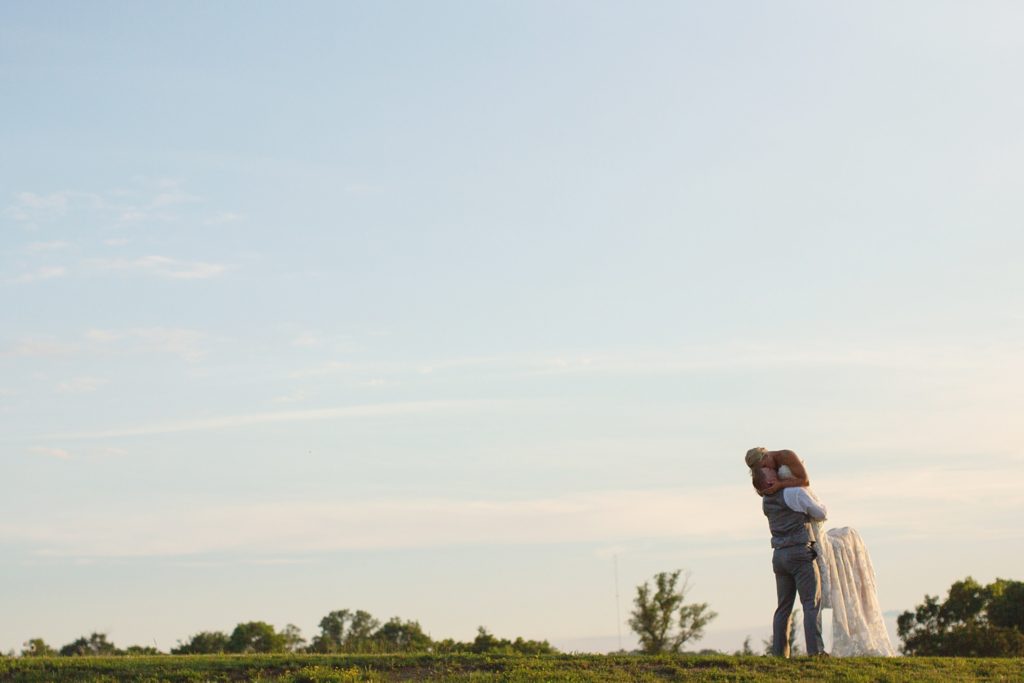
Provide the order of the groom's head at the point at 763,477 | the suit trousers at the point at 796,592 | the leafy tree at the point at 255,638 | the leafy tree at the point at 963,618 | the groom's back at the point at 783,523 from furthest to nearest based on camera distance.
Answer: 1. the leafy tree at the point at 255,638
2. the leafy tree at the point at 963,618
3. the groom's head at the point at 763,477
4. the groom's back at the point at 783,523
5. the suit trousers at the point at 796,592

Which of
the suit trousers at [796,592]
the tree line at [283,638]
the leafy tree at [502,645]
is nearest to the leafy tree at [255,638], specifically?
the tree line at [283,638]

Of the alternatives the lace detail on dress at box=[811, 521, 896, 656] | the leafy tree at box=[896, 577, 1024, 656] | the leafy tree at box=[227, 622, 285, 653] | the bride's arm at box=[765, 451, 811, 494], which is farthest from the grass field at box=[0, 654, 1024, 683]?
the leafy tree at box=[227, 622, 285, 653]

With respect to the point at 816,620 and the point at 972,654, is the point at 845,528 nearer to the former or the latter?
the point at 816,620

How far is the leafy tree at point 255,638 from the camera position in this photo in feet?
117

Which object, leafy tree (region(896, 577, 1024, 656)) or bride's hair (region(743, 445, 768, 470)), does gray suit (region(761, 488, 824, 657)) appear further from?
leafy tree (region(896, 577, 1024, 656))

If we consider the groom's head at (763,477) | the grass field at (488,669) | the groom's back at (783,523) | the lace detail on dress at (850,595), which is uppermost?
the groom's head at (763,477)

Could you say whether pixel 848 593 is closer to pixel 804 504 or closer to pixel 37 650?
pixel 804 504

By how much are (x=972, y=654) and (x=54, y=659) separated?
2101cm

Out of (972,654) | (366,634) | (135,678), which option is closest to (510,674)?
(135,678)

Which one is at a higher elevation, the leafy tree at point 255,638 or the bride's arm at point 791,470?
the bride's arm at point 791,470

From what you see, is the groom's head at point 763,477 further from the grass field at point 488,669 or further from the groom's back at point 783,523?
the grass field at point 488,669

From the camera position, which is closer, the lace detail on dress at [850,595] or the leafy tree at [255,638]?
the lace detail on dress at [850,595]

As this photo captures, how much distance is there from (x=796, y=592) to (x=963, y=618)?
1523 centimetres

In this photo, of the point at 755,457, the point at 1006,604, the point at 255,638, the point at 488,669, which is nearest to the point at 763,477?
the point at 755,457
